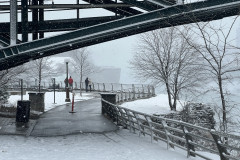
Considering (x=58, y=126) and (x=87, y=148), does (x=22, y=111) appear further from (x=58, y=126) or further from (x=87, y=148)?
(x=87, y=148)

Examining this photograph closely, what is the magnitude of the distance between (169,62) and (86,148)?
20.8 meters

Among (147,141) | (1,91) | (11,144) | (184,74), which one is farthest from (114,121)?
(184,74)

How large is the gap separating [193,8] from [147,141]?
5.12 m

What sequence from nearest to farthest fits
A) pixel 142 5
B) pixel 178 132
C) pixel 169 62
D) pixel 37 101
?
1. pixel 178 132
2. pixel 142 5
3. pixel 37 101
4. pixel 169 62

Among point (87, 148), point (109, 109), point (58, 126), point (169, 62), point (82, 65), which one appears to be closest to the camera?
point (87, 148)

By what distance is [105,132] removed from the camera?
1377 centimetres

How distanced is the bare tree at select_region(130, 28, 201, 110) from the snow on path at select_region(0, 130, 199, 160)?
17.6m

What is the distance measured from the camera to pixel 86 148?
10.8 meters

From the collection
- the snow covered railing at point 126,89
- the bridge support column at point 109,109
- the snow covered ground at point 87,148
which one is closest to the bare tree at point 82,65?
the snow covered railing at point 126,89

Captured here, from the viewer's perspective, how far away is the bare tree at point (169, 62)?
30.1 m

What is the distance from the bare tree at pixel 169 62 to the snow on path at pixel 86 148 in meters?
17.6

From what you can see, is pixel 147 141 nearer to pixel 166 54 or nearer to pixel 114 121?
pixel 114 121

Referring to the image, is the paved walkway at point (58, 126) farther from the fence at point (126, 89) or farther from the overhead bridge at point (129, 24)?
the fence at point (126, 89)

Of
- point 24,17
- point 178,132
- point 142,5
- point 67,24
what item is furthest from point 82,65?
point 178,132
